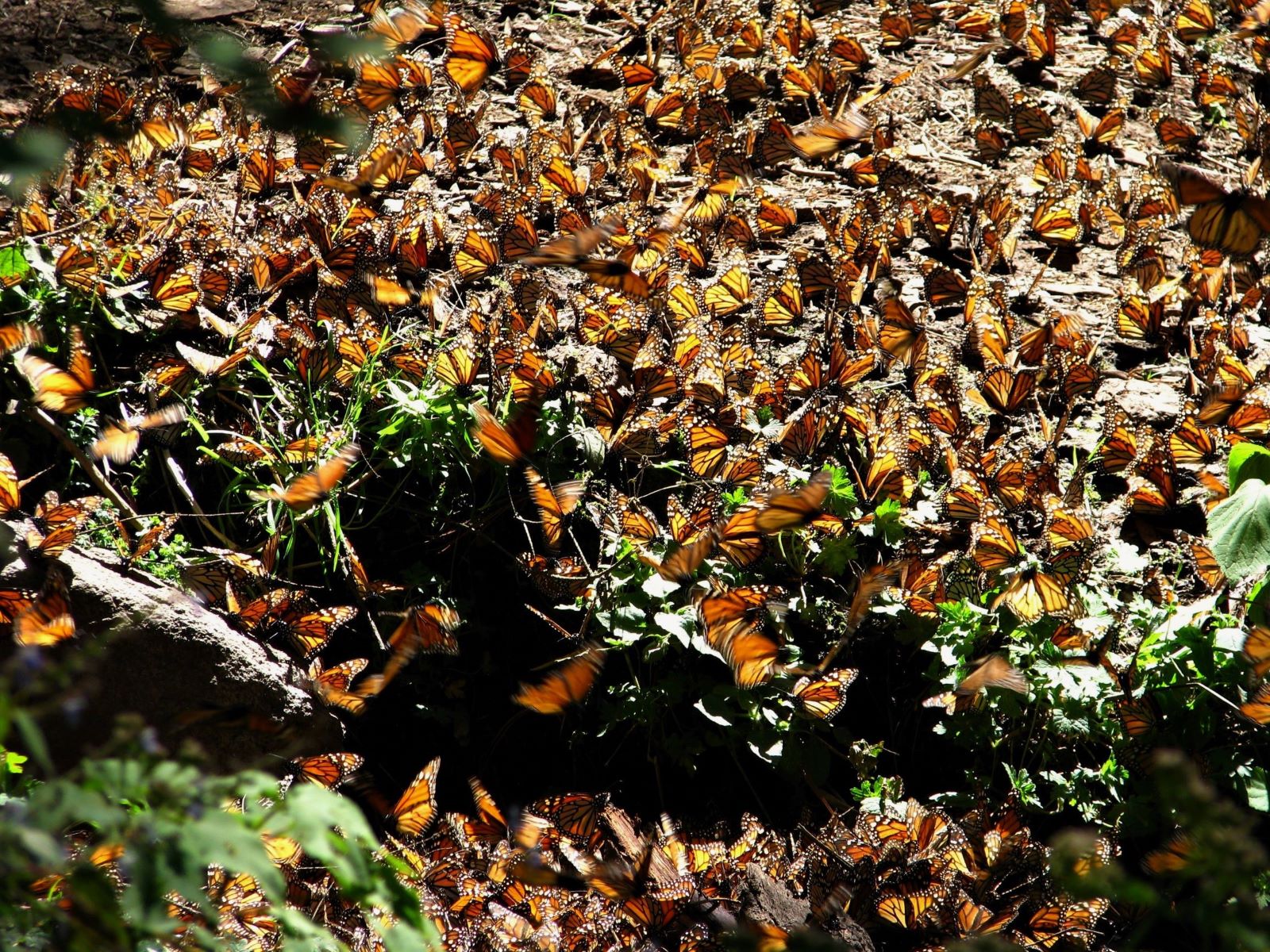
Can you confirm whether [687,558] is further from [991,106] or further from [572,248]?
[991,106]

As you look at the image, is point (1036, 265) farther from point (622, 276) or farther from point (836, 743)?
point (836, 743)

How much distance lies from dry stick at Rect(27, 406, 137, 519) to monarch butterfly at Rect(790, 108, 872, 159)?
2.63m

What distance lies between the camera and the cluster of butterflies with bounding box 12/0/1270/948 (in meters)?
2.40

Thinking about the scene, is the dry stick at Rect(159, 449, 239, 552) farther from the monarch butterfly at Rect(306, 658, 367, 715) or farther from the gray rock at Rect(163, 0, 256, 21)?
the gray rock at Rect(163, 0, 256, 21)

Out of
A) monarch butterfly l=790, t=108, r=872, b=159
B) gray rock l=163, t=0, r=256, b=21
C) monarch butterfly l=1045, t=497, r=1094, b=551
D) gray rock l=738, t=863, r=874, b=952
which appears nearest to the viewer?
gray rock l=738, t=863, r=874, b=952

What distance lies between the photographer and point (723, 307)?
3271 mm

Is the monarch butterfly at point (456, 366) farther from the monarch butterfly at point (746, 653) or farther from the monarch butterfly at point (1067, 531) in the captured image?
the monarch butterfly at point (1067, 531)

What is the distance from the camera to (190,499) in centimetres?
275

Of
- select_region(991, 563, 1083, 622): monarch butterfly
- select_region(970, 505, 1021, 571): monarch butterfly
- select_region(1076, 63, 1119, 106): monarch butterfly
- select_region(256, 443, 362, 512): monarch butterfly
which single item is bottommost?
select_region(256, 443, 362, 512): monarch butterfly

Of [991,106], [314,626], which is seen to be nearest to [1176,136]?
[991,106]

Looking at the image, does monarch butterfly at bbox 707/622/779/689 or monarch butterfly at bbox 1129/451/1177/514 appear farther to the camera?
monarch butterfly at bbox 1129/451/1177/514

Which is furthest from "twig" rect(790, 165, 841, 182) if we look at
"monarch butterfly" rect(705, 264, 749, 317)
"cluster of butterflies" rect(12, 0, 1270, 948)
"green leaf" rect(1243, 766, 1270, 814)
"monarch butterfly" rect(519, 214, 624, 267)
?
"green leaf" rect(1243, 766, 1270, 814)

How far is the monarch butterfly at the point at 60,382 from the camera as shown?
2.60m

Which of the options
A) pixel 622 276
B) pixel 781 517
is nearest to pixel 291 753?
pixel 781 517
